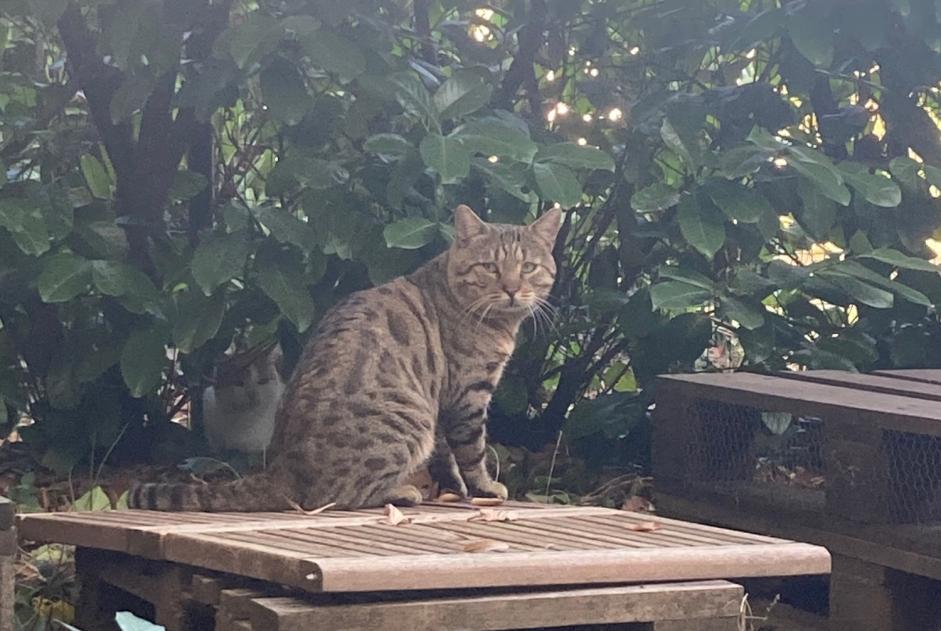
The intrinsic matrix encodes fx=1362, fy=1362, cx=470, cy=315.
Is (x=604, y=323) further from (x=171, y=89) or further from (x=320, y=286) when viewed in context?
(x=171, y=89)

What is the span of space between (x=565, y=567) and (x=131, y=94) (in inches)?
80.6

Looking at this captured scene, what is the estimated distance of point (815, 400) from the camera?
280 cm

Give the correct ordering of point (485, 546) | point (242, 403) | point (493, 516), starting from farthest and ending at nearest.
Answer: point (242, 403)
point (493, 516)
point (485, 546)

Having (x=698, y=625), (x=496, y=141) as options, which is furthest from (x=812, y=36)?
(x=698, y=625)

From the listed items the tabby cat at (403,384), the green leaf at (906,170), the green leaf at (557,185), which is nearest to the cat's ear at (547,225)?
the tabby cat at (403,384)

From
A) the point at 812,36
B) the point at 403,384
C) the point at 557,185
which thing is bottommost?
the point at 403,384

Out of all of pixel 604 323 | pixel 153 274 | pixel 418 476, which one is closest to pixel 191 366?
pixel 153 274

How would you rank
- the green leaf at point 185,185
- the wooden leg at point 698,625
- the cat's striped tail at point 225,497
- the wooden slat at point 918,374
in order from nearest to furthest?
the wooden leg at point 698,625 < the cat's striped tail at point 225,497 < the wooden slat at point 918,374 < the green leaf at point 185,185

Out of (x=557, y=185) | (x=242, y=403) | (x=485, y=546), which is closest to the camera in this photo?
(x=485, y=546)

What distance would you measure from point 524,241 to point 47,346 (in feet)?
4.66

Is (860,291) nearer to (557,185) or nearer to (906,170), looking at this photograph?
(906,170)

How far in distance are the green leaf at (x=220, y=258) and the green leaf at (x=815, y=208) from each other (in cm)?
143

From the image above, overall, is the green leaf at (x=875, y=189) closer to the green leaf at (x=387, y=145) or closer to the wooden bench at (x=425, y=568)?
the green leaf at (x=387, y=145)

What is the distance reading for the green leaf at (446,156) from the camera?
3.15 m
